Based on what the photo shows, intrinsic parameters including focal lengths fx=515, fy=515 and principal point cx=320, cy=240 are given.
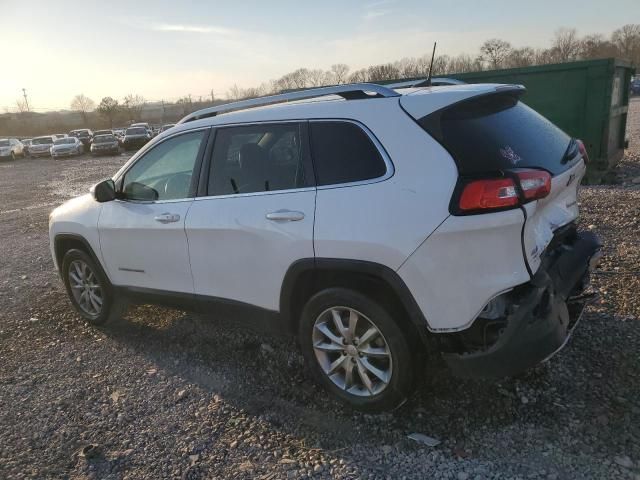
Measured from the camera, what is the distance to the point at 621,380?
→ 10.4 feet

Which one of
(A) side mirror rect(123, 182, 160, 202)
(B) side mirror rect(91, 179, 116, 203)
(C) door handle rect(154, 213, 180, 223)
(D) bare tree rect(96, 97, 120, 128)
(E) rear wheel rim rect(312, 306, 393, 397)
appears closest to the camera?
(E) rear wheel rim rect(312, 306, 393, 397)

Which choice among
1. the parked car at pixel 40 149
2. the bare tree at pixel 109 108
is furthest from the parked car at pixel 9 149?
the bare tree at pixel 109 108

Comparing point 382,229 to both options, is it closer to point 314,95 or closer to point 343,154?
point 343,154

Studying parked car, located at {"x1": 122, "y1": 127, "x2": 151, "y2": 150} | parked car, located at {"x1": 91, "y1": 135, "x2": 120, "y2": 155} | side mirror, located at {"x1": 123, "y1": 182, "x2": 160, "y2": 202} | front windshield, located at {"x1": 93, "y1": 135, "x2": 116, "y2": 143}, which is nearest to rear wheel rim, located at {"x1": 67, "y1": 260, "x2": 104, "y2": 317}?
side mirror, located at {"x1": 123, "y1": 182, "x2": 160, "y2": 202}

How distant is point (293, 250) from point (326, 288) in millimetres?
302

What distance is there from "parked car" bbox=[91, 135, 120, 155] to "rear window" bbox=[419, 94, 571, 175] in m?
33.5

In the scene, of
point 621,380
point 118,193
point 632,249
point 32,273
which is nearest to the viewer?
point 621,380

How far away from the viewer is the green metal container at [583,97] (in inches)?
346

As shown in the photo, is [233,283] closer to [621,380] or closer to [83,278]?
[83,278]

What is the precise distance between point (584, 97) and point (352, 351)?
26.3ft

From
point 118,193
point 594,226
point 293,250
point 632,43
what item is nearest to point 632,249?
point 594,226

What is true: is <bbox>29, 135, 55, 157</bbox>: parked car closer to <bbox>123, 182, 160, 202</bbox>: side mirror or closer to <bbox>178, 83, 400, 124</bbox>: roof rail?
<bbox>123, 182, 160, 202</bbox>: side mirror

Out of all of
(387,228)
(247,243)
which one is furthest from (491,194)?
(247,243)

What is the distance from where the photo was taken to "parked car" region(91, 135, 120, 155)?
32.9 meters
